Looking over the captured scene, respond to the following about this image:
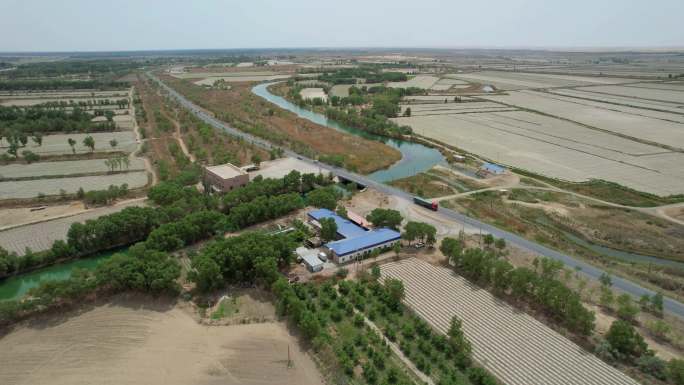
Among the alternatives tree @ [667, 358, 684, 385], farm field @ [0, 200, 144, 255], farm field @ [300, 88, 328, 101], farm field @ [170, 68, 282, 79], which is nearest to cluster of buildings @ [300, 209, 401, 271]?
tree @ [667, 358, 684, 385]

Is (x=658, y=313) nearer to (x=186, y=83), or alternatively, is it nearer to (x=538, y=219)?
(x=538, y=219)

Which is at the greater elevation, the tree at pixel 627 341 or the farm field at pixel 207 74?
the farm field at pixel 207 74

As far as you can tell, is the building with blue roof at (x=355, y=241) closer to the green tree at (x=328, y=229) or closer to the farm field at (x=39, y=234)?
the green tree at (x=328, y=229)

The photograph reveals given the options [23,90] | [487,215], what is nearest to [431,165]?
[487,215]

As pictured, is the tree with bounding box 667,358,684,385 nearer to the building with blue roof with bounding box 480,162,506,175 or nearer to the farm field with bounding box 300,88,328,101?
the building with blue roof with bounding box 480,162,506,175

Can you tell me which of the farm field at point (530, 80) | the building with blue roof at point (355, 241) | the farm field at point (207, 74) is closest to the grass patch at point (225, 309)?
the building with blue roof at point (355, 241)

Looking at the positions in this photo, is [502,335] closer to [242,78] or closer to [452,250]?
[452,250]
